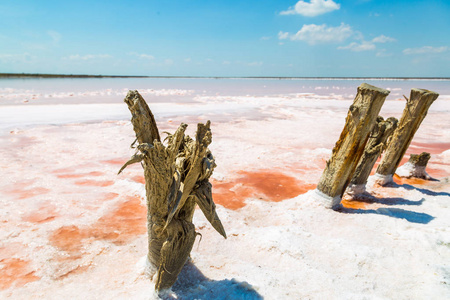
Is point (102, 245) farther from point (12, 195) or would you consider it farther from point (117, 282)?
point (12, 195)

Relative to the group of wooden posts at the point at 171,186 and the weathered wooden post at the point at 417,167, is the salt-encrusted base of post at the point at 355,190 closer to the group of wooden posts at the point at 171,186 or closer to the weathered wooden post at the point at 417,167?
the weathered wooden post at the point at 417,167

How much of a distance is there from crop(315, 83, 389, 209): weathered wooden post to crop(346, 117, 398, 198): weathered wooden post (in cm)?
78

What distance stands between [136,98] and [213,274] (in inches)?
83.7

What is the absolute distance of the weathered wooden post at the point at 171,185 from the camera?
2330 mm

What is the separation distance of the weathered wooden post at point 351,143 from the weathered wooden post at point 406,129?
5.93 feet

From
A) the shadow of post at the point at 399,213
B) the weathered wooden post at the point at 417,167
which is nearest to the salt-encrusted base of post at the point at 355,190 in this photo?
the shadow of post at the point at 399,213

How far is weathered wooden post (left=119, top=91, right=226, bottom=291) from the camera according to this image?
233 cm

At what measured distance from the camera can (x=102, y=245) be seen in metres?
3.94

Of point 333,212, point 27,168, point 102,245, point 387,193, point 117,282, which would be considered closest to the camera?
point 117,282

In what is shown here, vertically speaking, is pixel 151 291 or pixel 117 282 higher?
pixel 151 291

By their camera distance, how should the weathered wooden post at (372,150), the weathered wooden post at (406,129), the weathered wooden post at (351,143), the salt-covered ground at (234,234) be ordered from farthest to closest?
the weathered wooden post at (406,129)
the weathered wooden post at (372,150)
the weathered wooden post at (351,143)
the salt-covered ground at (234,234)

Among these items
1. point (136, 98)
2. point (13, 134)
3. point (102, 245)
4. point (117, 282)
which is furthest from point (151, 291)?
point (13, 134)

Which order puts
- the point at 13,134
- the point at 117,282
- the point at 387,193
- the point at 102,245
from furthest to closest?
the point at 13,134, the point at 387,193, the point at 102,245, the point at 117,282

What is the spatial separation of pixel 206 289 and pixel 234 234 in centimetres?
144
